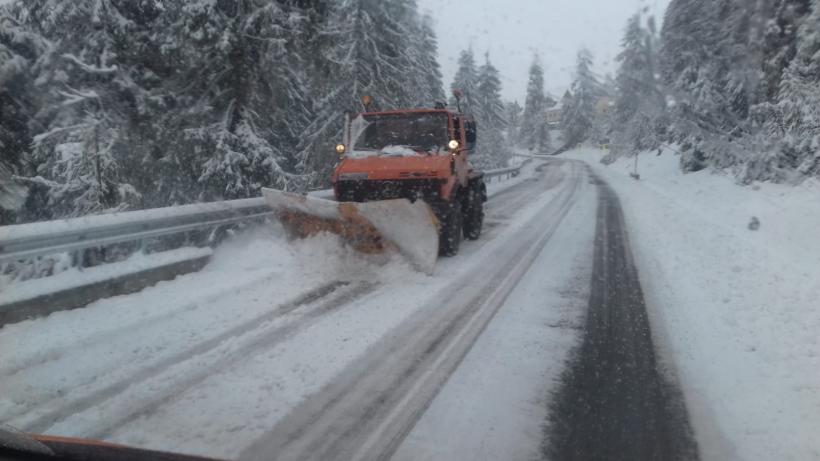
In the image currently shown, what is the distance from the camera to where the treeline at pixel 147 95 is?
9773mm

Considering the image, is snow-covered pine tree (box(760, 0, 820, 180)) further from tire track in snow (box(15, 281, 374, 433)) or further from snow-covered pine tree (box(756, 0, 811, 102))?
tire track in snow (box(15, 281, 374, 433))

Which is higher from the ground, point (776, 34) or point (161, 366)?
point (776, 34)

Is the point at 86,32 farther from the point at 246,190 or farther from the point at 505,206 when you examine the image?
the point at 505,206

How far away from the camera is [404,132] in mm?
8672

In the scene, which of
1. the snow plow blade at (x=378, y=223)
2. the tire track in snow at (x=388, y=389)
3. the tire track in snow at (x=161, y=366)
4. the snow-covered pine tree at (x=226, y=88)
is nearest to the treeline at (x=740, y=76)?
the snow plow blade at (x=378, y=223)

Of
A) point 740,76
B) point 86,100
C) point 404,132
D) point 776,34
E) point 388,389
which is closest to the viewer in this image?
point 388,389

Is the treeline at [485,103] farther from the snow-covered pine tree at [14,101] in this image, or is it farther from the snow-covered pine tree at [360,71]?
the snow-covered pine tree at [14,101]

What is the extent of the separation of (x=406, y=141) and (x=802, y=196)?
9628mm

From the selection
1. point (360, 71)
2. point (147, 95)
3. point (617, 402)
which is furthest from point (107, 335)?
point (360, 71)

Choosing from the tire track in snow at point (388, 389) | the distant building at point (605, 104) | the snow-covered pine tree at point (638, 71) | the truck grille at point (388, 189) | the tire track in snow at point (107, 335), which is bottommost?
the tire track in snow at point (388, 389)

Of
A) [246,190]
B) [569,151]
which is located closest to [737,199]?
[246,190]

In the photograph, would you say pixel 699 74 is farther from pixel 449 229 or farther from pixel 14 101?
pixel 14 101

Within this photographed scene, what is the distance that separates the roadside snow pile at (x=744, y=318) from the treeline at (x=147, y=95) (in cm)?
790

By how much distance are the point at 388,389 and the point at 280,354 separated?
1.03 metres
